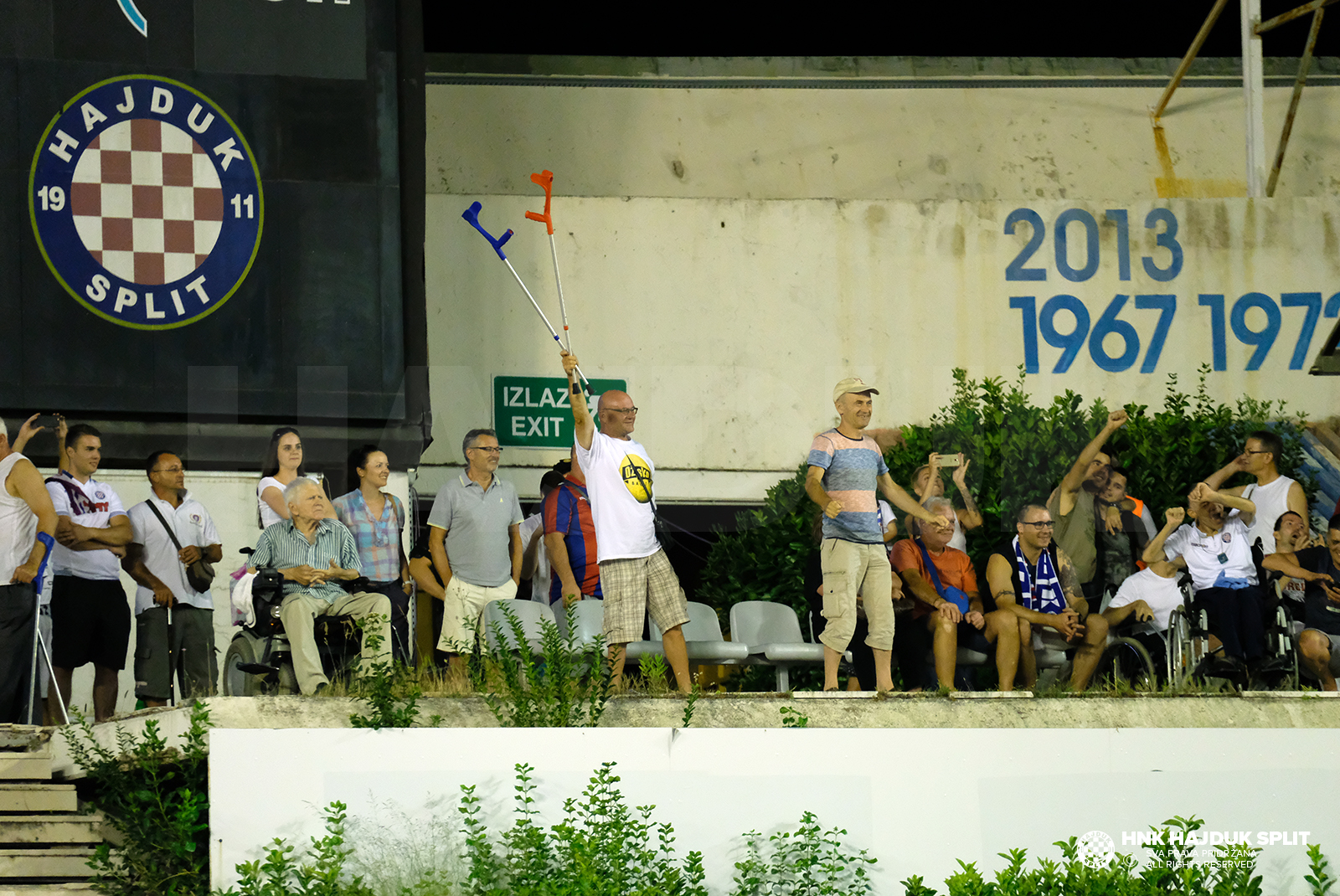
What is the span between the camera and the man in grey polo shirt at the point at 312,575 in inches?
299

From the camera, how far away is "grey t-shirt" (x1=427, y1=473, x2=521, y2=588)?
29.2 feet

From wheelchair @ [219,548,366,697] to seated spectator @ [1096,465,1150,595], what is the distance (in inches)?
160

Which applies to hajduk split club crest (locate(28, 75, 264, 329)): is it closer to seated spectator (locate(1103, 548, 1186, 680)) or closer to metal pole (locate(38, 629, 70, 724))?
metal pole (locate(38, 629, 70, 724))

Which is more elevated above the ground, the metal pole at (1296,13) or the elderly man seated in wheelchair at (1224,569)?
the metal pole at (1296,13)

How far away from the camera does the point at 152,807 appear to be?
6914 mm

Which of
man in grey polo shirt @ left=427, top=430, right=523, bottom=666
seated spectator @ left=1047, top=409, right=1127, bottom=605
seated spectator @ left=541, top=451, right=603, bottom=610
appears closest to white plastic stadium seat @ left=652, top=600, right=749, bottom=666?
seated spectator @ left=541, top=451, right=603, bottom=610

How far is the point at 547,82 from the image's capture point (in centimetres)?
1498

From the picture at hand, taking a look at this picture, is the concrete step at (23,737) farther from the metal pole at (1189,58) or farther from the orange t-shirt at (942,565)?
the metal pole at (1189,58)

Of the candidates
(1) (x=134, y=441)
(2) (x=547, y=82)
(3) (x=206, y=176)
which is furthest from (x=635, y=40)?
(1) (x=134, y=441)

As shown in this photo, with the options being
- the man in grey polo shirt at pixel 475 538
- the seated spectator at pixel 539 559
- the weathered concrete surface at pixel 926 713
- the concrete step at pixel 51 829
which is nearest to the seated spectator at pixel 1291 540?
the weathered concrete surface at pixel 926 713

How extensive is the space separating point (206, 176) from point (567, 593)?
4.10 metres

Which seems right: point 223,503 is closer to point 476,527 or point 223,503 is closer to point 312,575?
point 476,527

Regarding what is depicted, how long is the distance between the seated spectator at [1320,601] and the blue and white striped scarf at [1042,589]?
117cm

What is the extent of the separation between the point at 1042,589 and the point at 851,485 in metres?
1.35
